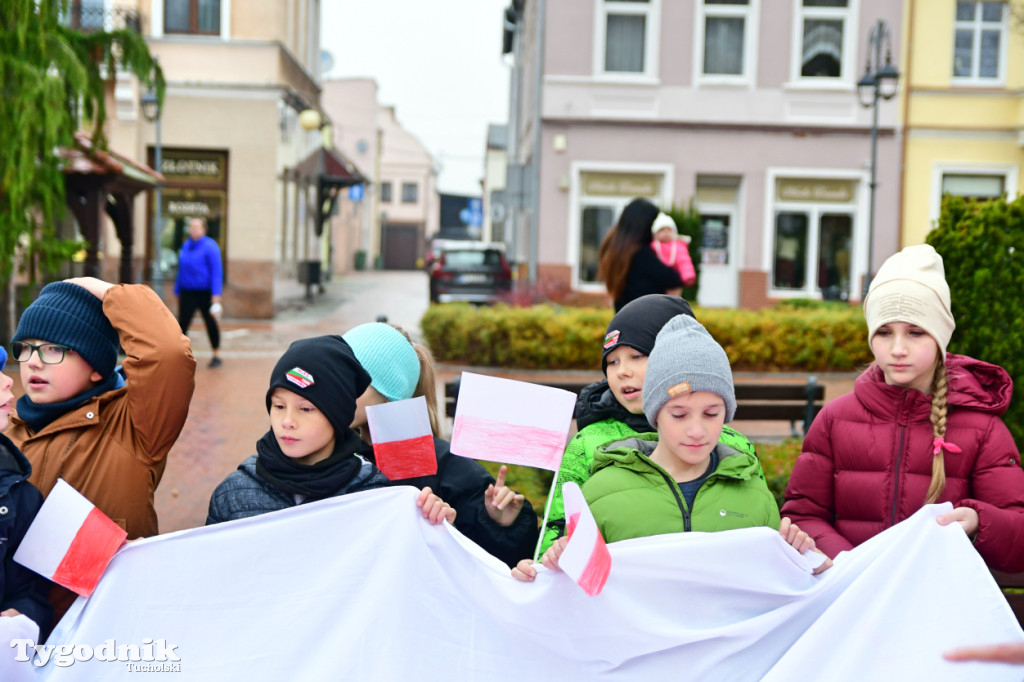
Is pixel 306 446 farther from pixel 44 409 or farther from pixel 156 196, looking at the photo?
pixel 156 196

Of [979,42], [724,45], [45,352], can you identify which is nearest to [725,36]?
[724,45]

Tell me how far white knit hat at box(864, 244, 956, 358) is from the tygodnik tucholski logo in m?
2.34

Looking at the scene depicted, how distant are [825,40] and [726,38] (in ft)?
6.88

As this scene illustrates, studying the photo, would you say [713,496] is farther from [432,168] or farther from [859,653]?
[432,168]

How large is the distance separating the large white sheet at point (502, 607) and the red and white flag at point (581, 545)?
21 centimetres

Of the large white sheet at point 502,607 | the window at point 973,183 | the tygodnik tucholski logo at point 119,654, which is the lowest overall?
the tygodnik tucholski logo at point 119,654

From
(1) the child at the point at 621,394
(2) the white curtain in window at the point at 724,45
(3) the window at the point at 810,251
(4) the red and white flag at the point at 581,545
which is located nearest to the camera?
(4) the red and white flag at the point at 581,545

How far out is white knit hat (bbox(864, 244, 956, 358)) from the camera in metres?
3.20

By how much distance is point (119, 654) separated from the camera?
284cm

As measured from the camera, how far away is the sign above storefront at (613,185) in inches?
877

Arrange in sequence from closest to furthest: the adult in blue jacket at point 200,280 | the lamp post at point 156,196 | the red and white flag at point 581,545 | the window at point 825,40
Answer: the red and white flag at point 581,545, the adult in blue jacket at point 200,280, the lamp post at point 156,196, the window at point 825,40

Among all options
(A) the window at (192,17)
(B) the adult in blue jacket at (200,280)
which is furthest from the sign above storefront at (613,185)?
(B) the adult in blue jacket at (200,280)

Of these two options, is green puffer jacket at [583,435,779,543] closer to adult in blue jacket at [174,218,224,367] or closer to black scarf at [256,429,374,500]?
black scarf at [256,429,374,500]

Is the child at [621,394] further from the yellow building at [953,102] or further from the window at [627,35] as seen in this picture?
the yellow building at [953,102]
